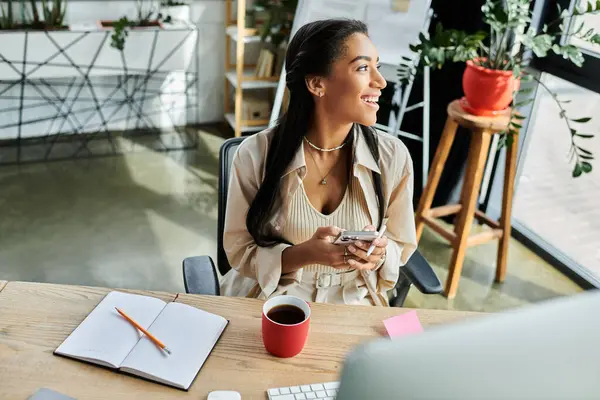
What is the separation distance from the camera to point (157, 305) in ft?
3.93

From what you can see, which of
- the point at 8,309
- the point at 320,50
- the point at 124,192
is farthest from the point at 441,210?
the point at 8,309

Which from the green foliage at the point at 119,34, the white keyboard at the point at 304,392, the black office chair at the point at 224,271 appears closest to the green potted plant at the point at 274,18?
the green foliage at the point at 119,34

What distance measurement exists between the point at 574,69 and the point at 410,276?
1.63 m

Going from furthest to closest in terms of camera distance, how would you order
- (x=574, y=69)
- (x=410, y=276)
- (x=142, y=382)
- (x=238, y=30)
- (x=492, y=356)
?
(x=238, y=30) → (x=574, y=69) → (x=410, y=276) → (x=142, y=382) → (x=492, y=356)

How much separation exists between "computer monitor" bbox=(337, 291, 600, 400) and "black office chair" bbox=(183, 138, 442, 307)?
3.25 ft

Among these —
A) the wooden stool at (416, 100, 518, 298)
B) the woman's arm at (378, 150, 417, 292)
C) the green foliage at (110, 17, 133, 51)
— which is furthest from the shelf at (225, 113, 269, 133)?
the woman's arm at (378, 150, 417, 292)

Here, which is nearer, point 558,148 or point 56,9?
point 558,148

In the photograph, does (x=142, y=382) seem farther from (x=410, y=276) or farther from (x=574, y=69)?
(x=574, y=69)

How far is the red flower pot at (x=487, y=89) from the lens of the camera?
2211mm

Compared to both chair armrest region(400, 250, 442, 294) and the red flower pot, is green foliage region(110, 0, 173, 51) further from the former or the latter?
chair armrest region(400, 250, 442, 294)

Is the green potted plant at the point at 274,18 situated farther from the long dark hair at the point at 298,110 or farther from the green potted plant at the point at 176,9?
the long dark hair at the point at 298,110

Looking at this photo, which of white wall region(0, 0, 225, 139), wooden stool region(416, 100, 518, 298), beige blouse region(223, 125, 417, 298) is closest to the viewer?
beige blouse region(223, 125, 417, 298)

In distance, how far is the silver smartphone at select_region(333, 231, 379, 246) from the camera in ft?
4.21

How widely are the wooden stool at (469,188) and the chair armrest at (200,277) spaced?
1.35 m
